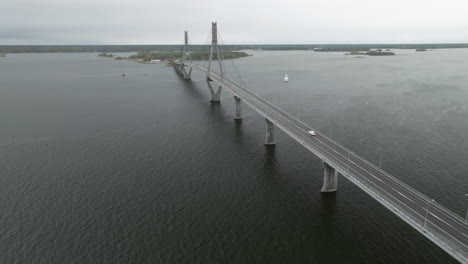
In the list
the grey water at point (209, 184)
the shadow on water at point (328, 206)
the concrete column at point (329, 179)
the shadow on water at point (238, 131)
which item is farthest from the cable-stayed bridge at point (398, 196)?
the shadow on water at point (238, 131)

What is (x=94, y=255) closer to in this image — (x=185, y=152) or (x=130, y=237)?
(x=130, y=237)

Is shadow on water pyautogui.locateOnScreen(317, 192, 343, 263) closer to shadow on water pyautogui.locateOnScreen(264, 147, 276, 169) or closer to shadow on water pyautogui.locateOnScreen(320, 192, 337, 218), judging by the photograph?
shadow on water pyautogui.locateOnScreen(320, 192, 337, 218)

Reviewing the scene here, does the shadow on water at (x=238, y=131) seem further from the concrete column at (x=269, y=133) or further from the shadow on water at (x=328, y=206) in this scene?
the shadow on water at (x=328, y=206)

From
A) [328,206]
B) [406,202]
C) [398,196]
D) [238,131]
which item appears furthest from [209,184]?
[238,131]

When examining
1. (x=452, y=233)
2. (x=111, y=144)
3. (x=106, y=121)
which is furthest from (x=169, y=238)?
(x=106, y=121)

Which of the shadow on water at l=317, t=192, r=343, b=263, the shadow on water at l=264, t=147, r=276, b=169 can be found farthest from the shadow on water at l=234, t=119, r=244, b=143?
the shadow on water at l=317, t=192, r=343, b=263

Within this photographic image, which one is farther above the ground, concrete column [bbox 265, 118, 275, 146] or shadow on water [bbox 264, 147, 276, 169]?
concrete column [bbox 265, 118, 275, 146]
